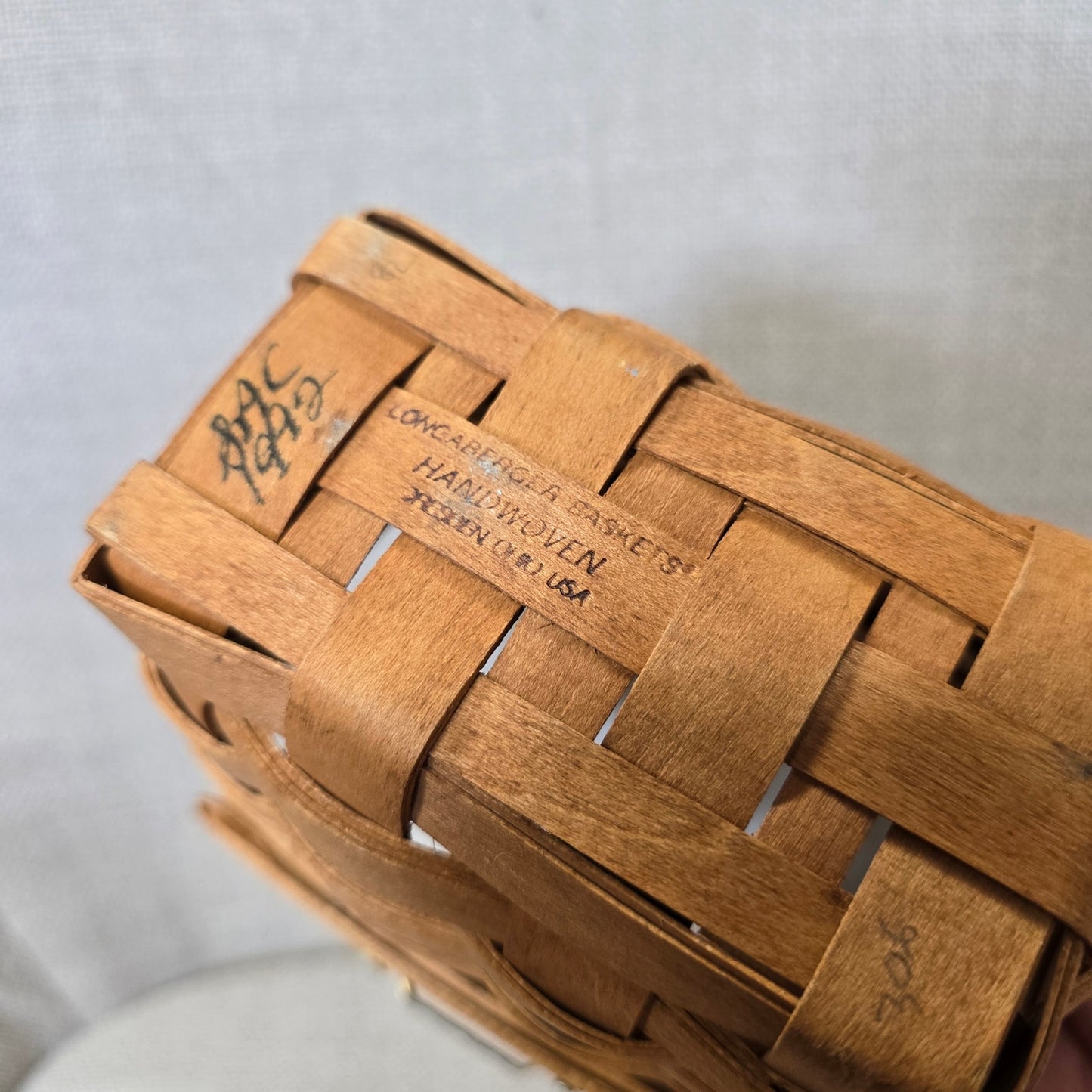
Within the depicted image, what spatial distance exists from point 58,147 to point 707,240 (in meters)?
0.61

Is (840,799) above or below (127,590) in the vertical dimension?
above

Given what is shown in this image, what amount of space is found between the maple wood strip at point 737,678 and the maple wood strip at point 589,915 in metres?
0.07

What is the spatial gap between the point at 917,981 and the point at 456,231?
0.76 meters

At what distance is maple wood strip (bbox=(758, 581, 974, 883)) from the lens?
1.57ft

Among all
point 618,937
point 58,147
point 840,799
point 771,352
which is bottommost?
point 618,937

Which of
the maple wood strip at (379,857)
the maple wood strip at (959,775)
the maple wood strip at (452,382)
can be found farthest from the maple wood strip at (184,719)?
the maple wood strip at (959,775)

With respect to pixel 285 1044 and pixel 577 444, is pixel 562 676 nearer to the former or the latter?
pixel 577 444

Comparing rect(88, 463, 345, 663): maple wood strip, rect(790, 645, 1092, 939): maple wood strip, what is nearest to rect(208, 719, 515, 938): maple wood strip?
rect(88, 463, 345, 663): maple wood strip

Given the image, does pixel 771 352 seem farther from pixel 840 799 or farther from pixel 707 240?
pixel 840 799

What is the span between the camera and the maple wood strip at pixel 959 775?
455mm

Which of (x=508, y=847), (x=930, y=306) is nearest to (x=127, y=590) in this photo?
(x=508, y=847)

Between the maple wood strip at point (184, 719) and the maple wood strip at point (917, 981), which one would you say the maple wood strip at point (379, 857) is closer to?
the maple wood strip at point (184, 719)

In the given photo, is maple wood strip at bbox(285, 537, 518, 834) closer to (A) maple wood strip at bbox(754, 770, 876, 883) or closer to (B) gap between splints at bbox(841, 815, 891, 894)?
(A) maple wood strip at bbox(754, 770, 876, 883)

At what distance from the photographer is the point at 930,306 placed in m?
0.88
